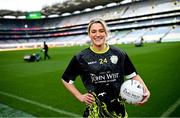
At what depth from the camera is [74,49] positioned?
38219 millimetres

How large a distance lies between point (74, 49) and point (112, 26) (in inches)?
1700

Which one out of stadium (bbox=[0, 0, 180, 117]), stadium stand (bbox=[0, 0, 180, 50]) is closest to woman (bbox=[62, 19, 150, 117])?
stadium (bbox=[0, 0, 180, 117])

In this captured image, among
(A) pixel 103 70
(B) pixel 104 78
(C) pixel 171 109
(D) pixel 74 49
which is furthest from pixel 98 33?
(D) pixel 74 49

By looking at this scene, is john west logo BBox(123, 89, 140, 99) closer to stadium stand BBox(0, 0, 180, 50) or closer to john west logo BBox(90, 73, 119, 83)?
john west logo BBox(90, 73, 119, 83)

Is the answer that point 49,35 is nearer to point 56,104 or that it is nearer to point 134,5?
point 134,5

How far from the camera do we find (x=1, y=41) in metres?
86.0

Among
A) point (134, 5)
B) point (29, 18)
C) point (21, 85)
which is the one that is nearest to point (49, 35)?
point (29, 18)

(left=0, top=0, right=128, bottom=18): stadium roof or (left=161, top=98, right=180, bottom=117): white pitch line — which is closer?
(left=161, top=98, right=180, bottom=117): white pitch line

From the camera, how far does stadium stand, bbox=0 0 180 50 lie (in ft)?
198

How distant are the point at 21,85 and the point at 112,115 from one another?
334 inches

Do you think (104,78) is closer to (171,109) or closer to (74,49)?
(171,109)

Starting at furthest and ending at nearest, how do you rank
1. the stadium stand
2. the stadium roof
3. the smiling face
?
1. the stadium roof
2. the stadium stand
3. the smiling face

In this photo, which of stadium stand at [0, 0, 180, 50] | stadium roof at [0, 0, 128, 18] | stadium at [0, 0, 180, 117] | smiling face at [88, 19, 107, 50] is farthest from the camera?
stadium roof at [0, 0, 128, 18]

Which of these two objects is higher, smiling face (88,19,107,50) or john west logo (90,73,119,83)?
smiling face (88,19,107,50)
